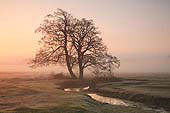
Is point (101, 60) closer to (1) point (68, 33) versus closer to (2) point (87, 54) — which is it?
(2) point (87, 54)

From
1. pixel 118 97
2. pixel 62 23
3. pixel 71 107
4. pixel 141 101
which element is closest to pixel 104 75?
pixel 62 23

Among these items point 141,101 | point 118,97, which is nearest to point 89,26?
point 118,97

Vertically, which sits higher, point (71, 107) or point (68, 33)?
point (68, 33)

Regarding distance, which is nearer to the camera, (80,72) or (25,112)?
(25,112)

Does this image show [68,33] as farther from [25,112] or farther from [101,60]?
[25,112]

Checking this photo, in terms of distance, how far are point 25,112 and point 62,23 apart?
4914 centimetres

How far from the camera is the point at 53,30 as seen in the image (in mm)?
69500

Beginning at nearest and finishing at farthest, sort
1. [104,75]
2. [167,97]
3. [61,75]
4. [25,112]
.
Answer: [25,112] → [167,97] → [104,75] → [61,75]

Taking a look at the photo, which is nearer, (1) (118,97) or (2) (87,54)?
(1) (118,97)

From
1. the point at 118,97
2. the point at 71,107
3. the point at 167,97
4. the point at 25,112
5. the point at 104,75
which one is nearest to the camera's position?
the point at 25,112

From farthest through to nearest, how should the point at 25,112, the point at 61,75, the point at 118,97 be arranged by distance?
the point at 61,75 < the point at 118,97 < the point at 25,112

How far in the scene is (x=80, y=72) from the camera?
71.6 metres

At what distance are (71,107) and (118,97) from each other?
14762 millimetres

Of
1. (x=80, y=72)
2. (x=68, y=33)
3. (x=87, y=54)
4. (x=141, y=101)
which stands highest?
(x=68, y=33)
